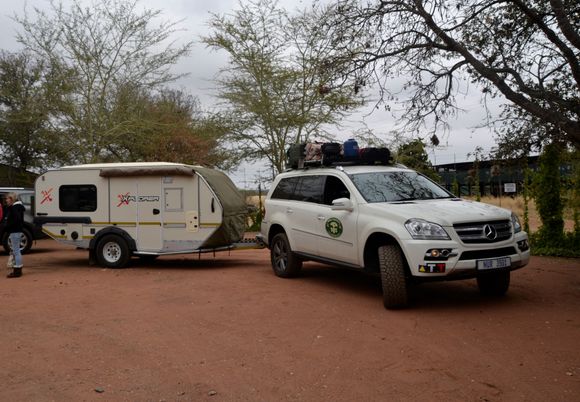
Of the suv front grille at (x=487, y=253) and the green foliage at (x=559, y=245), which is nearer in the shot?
the suv front grille at (x=487, y=253)

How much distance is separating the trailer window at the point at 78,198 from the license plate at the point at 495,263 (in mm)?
8314

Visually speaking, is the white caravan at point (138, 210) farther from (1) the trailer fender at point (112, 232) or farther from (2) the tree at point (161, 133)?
(2) the tree at point (161, 133)

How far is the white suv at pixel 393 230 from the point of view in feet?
23.1

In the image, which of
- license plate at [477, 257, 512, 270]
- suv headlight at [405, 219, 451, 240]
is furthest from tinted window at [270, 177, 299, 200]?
license plate at [477, 257, 512, 270]

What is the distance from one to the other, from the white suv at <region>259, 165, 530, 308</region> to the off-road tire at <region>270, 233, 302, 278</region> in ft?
0.06

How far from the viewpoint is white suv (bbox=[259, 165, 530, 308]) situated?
7047 mm

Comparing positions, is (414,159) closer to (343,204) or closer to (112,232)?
(112,232)

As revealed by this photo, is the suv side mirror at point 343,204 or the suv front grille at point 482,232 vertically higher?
the suv side mirror at point 343,204

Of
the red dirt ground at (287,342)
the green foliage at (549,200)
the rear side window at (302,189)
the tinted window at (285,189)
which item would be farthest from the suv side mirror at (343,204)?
the green foliage at (549,200)

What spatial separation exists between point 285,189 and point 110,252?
14.4ft

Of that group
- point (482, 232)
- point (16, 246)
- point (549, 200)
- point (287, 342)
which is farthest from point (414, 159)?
point (287, 342)

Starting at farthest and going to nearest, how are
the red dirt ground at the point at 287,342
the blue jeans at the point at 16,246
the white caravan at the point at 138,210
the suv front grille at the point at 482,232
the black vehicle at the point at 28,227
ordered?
the black vehicle at the point at 28,227, the white caravan at the point at 138,210, the blue jeans at the point at 16,246, the suv front grille at the point at 482,232, the red dirt ground at the point at 287,342

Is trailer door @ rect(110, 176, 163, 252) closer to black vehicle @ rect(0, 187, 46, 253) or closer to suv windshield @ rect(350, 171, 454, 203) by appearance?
black vehicle @ rect(0, 187, 46, 253)

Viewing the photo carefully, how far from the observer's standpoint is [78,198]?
40.6 ft
